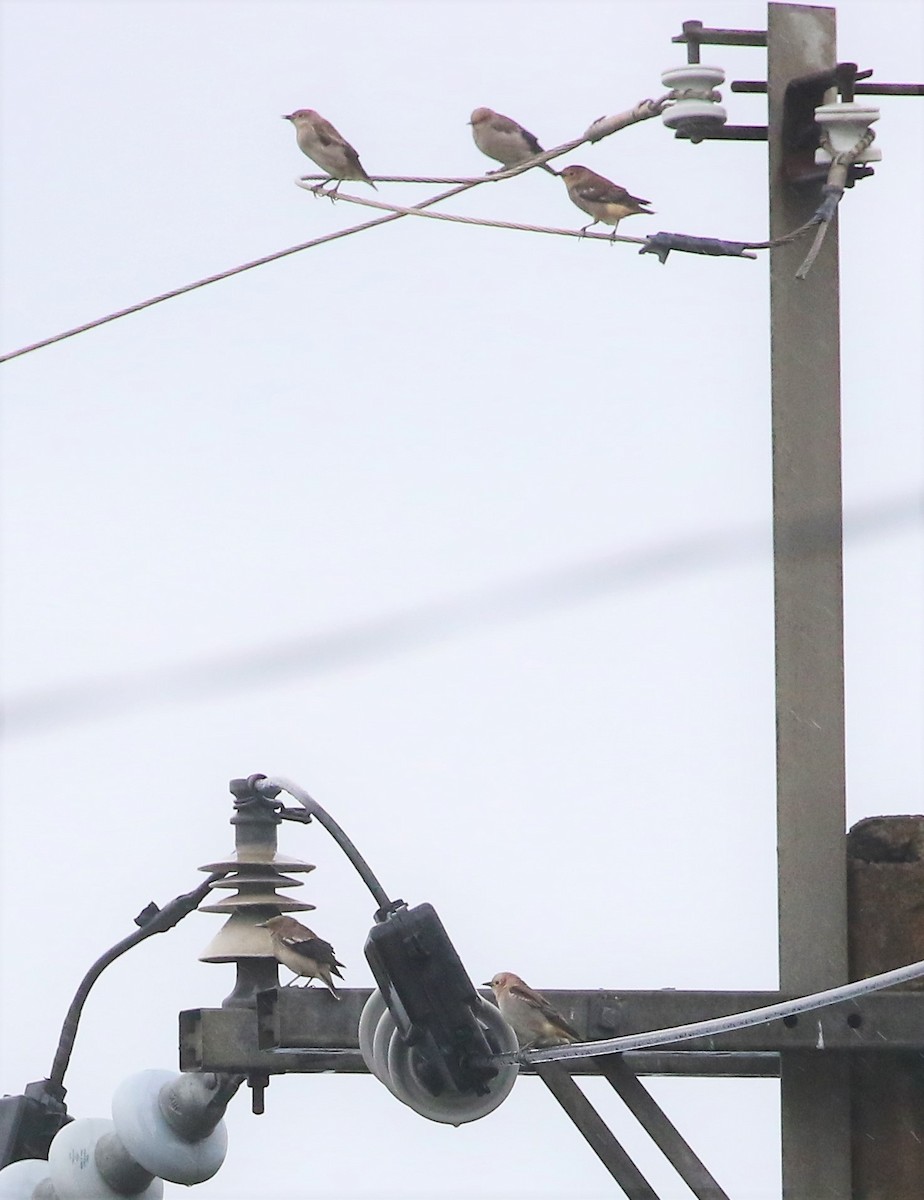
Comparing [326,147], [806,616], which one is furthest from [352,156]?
[806,616]

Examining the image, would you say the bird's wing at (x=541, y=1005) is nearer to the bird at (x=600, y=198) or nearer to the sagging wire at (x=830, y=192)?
the sagging wire at (x=830, y=192)

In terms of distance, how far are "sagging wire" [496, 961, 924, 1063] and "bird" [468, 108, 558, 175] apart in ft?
14.1

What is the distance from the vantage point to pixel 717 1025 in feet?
19.1

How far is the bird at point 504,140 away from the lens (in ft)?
31.5

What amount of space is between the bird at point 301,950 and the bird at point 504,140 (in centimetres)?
337

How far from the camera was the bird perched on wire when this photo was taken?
10.0 metres

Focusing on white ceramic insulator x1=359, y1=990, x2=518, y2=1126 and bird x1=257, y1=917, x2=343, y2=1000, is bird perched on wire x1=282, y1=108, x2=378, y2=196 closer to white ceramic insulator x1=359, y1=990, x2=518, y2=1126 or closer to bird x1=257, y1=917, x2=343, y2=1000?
bird x1=257, y1=917, x2=343, y2=1000

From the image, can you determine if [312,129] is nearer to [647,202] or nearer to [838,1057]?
[647,202]

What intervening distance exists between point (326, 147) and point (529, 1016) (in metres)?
4.97

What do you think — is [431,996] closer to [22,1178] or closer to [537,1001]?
[537,1001]

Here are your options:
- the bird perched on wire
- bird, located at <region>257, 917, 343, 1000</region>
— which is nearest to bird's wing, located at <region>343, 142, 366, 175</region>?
the bird perched on wire

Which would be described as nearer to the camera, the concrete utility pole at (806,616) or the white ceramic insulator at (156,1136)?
the concrete utility pole at (806,616)

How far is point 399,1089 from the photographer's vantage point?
21.2 feet

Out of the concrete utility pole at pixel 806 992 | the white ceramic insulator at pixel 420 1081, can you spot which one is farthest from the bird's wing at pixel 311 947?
the white ceramic insulator at pixel 420 1081
